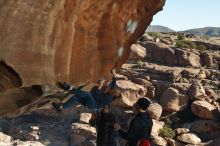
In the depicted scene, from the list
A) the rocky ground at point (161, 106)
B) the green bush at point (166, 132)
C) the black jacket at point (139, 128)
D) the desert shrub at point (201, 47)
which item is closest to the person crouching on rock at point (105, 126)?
the black jacket at point (139, 128)

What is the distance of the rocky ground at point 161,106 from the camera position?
2101 centimetres

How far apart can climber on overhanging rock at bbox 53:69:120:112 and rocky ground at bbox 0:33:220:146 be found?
9.74 metres

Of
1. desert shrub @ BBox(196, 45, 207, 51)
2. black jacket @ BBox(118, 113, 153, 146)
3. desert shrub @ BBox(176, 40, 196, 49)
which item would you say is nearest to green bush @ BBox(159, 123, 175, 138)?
desert shrub @ BBox(176, 40, 196, 49)

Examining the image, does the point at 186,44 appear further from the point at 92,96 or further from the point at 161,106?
the point at 92,96

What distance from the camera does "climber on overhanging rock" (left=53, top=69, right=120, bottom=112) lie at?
7702 millimetres

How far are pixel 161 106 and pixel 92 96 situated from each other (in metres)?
16.8

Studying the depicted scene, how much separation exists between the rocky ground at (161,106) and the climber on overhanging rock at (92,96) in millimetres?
9739

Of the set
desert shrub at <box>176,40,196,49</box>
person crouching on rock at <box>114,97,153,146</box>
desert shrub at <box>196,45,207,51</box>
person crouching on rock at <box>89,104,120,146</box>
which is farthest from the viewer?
desert shrub at <box>196,45,207,51</box>

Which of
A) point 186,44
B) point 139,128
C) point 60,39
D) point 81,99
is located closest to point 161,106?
point 186,44

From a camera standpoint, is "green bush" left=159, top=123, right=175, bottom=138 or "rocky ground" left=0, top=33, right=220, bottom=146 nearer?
"rocky ground" left=0, top=33, right=220, bottom=146

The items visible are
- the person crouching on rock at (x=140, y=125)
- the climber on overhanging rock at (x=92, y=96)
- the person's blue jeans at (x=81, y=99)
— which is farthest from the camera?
the person's blue jeans at (x=81, y=99)

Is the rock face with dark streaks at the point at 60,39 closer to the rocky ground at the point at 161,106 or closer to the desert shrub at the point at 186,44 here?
the rocky ground at the point at 161,106

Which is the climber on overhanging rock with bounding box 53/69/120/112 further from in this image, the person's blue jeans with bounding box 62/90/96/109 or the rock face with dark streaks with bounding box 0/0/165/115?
the rock face with dark streaks with bounding box 0/0/165/115

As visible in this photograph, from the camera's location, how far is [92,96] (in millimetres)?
8898
